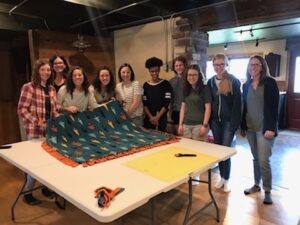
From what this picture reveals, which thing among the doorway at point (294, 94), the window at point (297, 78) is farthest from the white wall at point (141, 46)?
the window at point (297, 78)

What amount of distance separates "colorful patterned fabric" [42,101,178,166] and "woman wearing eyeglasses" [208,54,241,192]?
58 cm

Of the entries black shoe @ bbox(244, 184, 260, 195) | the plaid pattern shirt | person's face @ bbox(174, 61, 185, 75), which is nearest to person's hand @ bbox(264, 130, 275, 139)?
black shoe @ bbox(244, 184, 260, 195)

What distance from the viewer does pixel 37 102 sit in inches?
96.2

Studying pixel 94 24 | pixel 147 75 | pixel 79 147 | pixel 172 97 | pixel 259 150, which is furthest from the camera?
pixel 94 24

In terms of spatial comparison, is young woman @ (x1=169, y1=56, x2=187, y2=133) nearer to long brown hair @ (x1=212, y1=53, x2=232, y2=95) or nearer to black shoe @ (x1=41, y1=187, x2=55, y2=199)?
long brown hair @ (x1=212, y1=53, x2=232, y2=95)

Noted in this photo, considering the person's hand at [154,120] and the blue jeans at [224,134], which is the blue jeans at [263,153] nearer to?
the blue jeans at [224,134]

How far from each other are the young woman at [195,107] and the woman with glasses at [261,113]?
1.24 feet

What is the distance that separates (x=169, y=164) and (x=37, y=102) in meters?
1.49

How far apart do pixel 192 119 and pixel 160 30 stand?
1.51 m

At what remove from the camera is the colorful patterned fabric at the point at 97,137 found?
73.6 inches

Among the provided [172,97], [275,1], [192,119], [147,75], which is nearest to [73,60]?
[147,75]

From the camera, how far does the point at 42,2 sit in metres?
3.40

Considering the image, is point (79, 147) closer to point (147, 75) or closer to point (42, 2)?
point (147, 75)

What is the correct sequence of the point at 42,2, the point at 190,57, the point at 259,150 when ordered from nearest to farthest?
the point at 259,150 < the point at 190,57 < the point at 42,2
